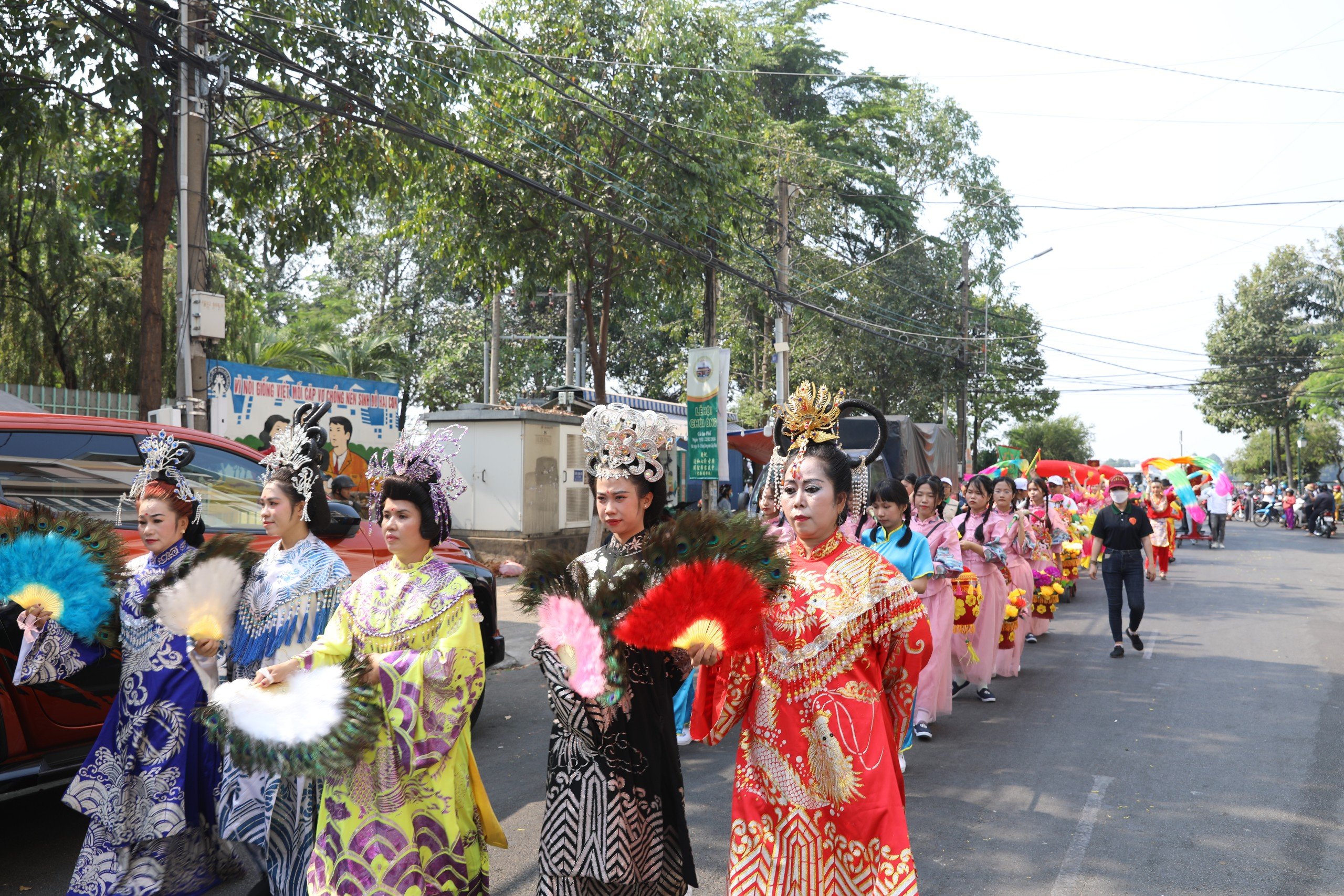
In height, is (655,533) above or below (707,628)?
above

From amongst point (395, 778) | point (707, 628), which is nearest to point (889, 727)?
point (707, 628)

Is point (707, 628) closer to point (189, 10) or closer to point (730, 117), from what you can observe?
point (189, 10)

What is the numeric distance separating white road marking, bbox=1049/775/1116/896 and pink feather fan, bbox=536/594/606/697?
8.71 feet

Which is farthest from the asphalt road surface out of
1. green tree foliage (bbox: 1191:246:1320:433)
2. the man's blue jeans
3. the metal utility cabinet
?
green tree foliage (bbox: 1191:246:1320:433)

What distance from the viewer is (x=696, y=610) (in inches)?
109

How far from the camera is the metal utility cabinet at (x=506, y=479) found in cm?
1611

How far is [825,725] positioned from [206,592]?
237 cm

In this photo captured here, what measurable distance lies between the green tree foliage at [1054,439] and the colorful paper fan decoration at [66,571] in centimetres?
6075

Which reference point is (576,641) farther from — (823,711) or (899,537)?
(899,537)

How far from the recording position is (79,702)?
462 cm

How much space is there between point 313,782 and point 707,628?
172 centimetres

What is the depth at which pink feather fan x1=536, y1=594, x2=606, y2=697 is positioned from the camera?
2.86 metres

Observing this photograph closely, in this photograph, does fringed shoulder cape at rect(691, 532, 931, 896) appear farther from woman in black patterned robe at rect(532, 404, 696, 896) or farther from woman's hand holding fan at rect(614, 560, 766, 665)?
woman's hand holding fan at rect(614, 560, 766, 665)

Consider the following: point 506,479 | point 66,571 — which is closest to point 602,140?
point 506,479
